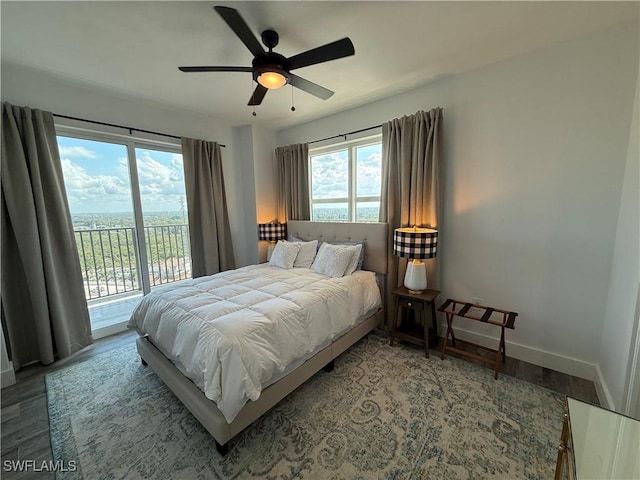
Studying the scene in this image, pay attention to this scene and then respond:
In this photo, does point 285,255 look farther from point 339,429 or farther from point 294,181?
point 339,429

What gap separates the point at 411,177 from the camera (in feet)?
8.91

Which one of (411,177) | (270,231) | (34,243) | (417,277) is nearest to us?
(34,243)

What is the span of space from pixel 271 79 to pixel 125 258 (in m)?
3.17

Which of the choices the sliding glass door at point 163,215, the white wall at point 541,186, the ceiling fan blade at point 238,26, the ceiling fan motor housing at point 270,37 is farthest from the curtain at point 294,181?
the ceiling fan blade at point 238,26

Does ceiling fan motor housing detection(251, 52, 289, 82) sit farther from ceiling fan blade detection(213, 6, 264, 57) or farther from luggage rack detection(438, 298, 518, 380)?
luggage rack detection(438, 298, 518, 380)

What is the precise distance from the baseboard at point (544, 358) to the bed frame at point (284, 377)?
3.38 ft

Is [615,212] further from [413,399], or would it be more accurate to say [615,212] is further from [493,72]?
[413,399]

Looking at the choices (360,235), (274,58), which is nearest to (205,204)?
(360,235)

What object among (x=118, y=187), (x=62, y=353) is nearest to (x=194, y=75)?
(x=118, y=187)

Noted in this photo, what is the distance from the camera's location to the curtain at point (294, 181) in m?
3.80

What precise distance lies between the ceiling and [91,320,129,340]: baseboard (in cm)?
274

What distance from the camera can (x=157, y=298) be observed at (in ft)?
6.88
